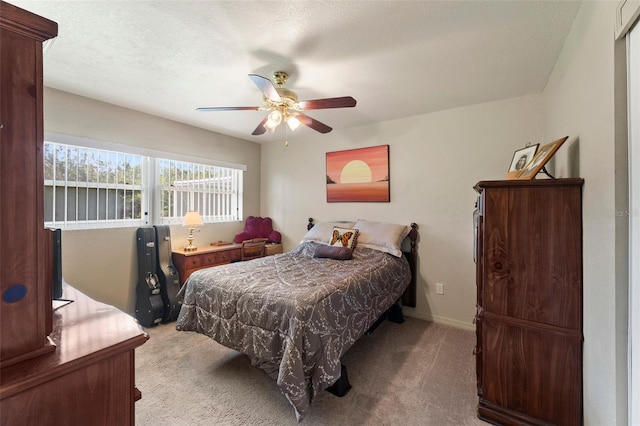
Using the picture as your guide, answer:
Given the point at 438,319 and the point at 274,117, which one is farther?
the point at 438,319

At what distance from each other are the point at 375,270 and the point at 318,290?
2.85 ft

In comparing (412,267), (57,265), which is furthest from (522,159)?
(57,265)

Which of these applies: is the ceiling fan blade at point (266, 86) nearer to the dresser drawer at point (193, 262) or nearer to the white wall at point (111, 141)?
the white wall at point (111, 141)

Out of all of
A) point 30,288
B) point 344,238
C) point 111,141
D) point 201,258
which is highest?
point 111,141

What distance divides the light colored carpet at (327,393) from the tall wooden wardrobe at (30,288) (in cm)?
122

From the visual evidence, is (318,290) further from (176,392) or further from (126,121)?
(126,121)

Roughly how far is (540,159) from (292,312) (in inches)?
73.7

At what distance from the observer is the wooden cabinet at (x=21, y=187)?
651 mm

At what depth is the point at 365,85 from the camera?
2475 millimetres

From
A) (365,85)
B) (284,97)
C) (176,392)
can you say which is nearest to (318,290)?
(176,392)

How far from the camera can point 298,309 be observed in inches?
66.0

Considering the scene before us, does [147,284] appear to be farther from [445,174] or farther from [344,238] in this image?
[445,174]

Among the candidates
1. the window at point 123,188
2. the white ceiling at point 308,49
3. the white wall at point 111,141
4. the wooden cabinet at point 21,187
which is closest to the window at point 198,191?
the window at point 123,188

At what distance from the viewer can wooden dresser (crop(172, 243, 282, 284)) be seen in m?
3.26
